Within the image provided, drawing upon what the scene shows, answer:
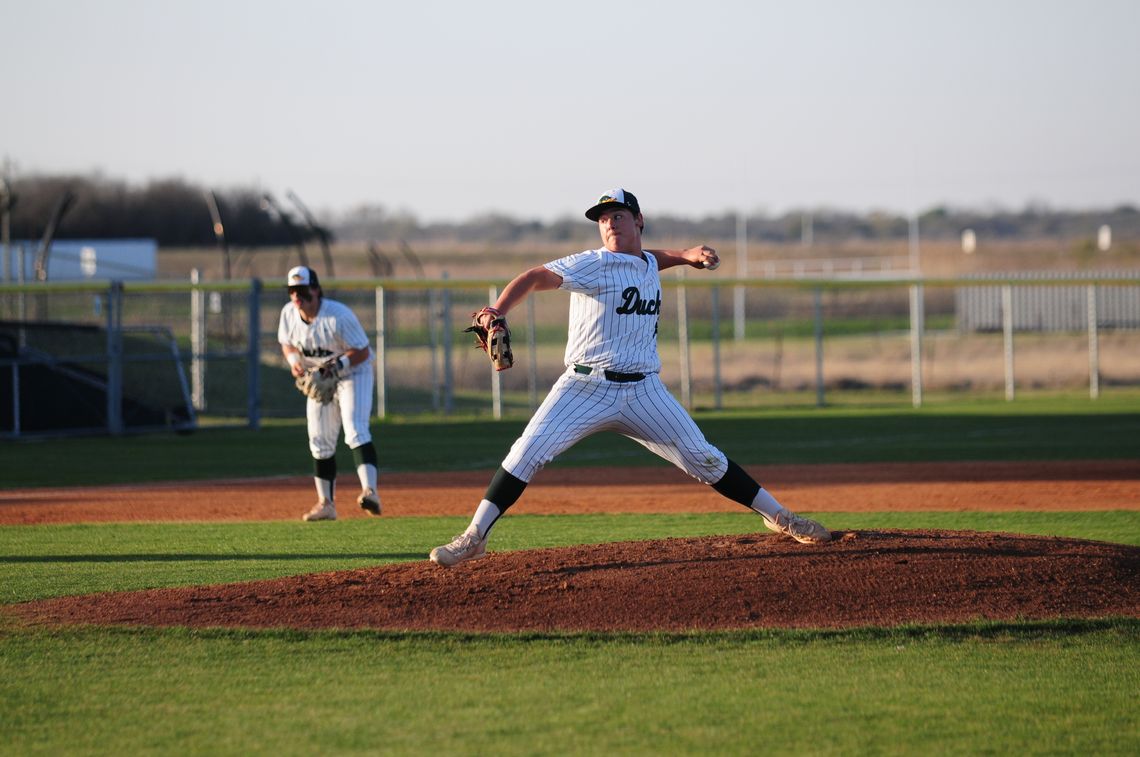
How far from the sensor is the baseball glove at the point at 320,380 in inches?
375

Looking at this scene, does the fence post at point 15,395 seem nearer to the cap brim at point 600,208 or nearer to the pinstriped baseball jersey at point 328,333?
the pinstriped baseball jersey at point 328,333

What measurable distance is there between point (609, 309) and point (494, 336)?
68 centimetres

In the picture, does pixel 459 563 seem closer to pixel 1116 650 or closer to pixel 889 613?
pixel 889 613

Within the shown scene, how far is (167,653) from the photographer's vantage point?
518cm

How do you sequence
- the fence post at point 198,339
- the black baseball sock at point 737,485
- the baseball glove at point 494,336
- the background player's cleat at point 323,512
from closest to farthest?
the baseball glove at point 494,336 → the black baseball sock at point 737,485 → the background player's cleat at point 323,512 → the fence post at point 198,339

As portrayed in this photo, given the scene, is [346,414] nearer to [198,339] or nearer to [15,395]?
[15,395]

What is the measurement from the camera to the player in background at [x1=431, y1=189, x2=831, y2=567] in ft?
20.1

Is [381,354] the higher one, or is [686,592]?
[381,354]

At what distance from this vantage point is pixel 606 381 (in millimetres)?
6176

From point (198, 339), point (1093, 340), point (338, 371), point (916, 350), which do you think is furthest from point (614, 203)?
point (1093, 340)

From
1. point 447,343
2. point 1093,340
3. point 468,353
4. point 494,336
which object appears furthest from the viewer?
point 468,353

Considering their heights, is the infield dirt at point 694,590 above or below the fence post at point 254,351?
below

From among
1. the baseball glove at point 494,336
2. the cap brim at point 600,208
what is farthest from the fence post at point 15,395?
the baseball glove at point 494,336

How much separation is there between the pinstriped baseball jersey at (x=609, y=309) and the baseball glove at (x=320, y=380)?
3735 mm
